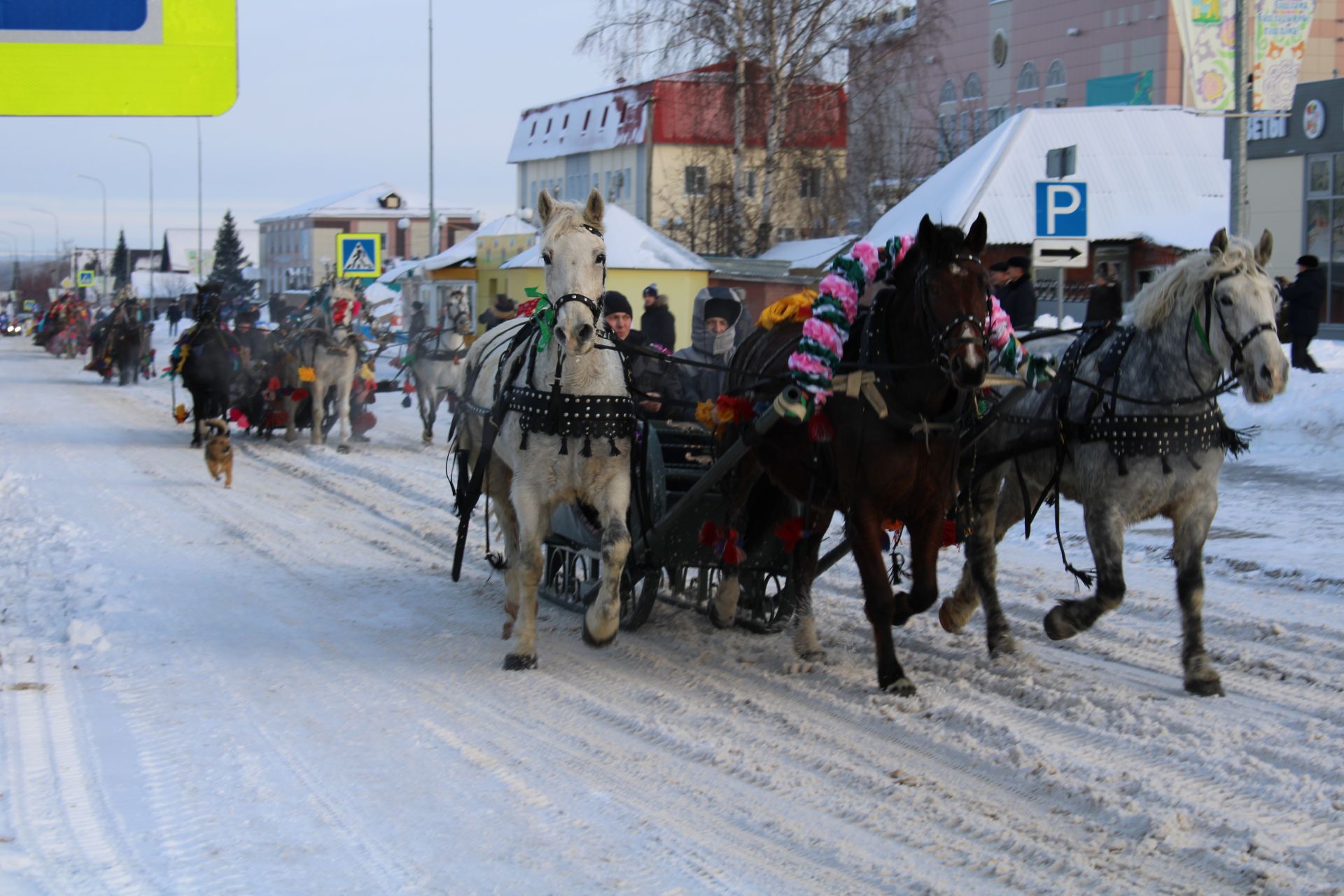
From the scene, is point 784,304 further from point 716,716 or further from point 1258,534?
point 1258,534

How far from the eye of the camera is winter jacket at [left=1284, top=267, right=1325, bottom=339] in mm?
19297

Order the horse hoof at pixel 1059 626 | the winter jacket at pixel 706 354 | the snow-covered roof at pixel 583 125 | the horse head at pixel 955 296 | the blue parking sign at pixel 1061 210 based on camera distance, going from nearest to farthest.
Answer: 1. the horse head at pixel 955 296
2. the horse hoof at pixel 1059 626
3. the winter jacket at pixel 706 354
4. the blue parking sign at pixel 1061 210
5. the snow-covered roof at pixel 583 125

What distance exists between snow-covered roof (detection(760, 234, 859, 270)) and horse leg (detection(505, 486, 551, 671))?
23186 millimetres

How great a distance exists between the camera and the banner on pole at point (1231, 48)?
14523 mm

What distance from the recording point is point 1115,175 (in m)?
31.1

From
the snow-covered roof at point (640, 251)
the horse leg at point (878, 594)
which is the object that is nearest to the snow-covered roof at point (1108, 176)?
the snow-covered roof at point (640, 251)

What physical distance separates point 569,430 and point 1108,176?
86.7ft

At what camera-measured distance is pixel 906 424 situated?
6523 millimetres

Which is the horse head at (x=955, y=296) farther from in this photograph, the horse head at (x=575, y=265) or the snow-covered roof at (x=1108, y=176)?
the snow-covered roof at (x=1108, y=176)

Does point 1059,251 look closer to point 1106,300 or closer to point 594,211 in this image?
point 1106,300

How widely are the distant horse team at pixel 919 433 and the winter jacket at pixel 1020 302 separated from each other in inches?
75.7

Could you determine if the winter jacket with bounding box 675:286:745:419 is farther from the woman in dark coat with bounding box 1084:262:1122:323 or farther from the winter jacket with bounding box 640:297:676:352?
the woman in dark coat with bounding box 1084:262:1122:323

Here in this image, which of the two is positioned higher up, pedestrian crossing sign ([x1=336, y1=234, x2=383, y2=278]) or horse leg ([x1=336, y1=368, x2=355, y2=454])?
pedestrian crossing sign ([x1=336, y1=234, x2=383, y2=278])

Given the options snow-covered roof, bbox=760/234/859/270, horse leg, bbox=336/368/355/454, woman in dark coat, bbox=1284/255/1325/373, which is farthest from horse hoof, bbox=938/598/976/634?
snow-covered roof, bbox=760/234/859/270
